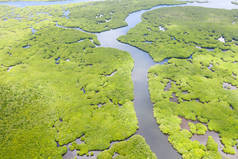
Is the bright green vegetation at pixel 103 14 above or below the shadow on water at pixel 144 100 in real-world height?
above

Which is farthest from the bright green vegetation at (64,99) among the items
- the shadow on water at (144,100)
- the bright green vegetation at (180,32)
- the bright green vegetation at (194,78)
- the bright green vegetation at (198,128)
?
the bright green vegetation at (180,32)

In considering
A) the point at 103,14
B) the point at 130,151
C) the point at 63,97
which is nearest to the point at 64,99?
the point at 63,97

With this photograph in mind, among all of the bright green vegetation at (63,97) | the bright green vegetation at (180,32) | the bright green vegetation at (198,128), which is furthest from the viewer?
the bright green vegetation at (180,32)

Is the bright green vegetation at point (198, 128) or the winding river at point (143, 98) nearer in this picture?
the winding river at point (143, 98)

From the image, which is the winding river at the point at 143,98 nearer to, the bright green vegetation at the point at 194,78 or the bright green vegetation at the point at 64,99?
the bright green vegetation at the point at 194,78

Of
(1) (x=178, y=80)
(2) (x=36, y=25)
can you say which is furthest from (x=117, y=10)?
(1) (x=178, y=80)

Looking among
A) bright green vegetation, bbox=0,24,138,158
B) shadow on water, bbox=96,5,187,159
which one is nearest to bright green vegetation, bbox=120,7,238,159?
shadow on water, bbox=96,5,187,159

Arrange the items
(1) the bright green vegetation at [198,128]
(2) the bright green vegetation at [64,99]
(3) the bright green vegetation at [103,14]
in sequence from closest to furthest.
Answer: (2) the bright green vegetation at [64,99] → (1) the bright green vegetation at [198,128] → (3) the bright green vegetation at [103,14]

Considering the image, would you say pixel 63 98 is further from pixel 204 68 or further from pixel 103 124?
pixel 204 68
